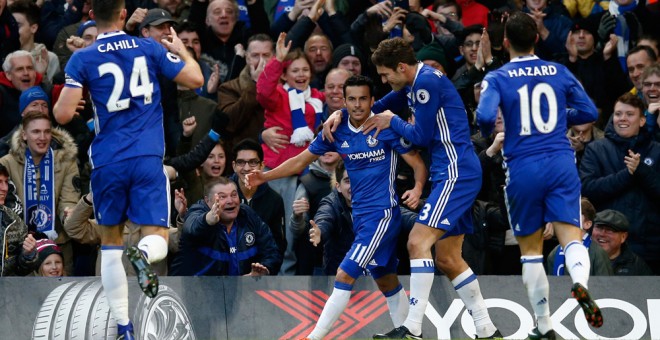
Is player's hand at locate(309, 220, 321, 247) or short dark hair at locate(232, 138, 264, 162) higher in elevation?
short dark hair at locate(232, 138, 264, 162)

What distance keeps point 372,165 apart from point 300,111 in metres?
3.55

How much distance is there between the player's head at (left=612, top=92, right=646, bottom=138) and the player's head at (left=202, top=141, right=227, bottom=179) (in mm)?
4421

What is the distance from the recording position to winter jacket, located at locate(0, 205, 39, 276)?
13023mm

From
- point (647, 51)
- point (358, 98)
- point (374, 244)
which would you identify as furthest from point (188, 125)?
point (647, 51)

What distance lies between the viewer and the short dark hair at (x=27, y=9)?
16609mm

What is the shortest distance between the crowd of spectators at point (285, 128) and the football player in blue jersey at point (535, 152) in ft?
4.07

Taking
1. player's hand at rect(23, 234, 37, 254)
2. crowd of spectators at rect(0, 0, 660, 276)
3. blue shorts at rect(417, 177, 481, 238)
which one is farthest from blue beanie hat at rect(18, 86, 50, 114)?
blue shorts at rect(417, 177, 481, 238)

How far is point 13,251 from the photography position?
42.9 feet

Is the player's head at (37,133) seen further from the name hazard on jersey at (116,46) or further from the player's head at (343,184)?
the name hazard on jersey at (116,46)

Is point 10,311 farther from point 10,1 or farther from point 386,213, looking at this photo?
point 10,1

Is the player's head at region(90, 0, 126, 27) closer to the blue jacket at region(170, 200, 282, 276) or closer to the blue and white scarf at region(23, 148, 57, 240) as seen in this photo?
the blue jacket at region(170, 200, 282, 276)

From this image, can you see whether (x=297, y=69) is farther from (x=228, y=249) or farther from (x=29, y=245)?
(x=29, y=245)

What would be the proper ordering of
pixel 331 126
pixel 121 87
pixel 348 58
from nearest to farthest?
pixel 121 87
pixel 331 126
pixel 348 58

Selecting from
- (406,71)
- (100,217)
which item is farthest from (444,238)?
(100,217)
